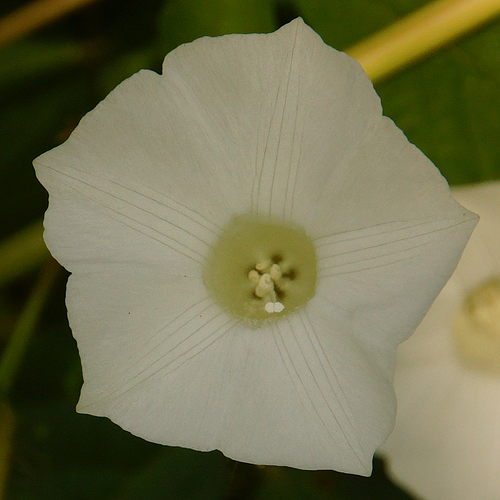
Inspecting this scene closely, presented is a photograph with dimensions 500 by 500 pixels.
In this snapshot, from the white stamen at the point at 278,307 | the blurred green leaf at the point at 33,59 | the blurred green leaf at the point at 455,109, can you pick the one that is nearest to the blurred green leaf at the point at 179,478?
the white stamen at the point at 278,307

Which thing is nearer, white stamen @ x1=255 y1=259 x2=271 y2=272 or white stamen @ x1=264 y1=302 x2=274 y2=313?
white stamen @ x1=264 y1=302 x2=274 y2=313

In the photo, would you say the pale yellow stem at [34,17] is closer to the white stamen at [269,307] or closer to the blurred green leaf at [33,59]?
the blurred green leaf at [33,59]

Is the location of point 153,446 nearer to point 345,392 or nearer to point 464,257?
point 345,392

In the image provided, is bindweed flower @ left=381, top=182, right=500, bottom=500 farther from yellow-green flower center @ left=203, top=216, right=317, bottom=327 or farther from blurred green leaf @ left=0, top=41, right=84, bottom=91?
blurred green leaf @ left=0, top=41, right=84, bottom=91

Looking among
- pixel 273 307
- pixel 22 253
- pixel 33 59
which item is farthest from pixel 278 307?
pixel 33 59

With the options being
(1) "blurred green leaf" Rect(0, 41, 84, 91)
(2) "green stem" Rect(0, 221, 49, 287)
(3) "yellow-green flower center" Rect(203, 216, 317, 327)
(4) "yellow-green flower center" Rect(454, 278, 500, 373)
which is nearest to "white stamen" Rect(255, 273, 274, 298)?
(3) "yellow-green flower center" Rect(203, 216, 317, 327)
